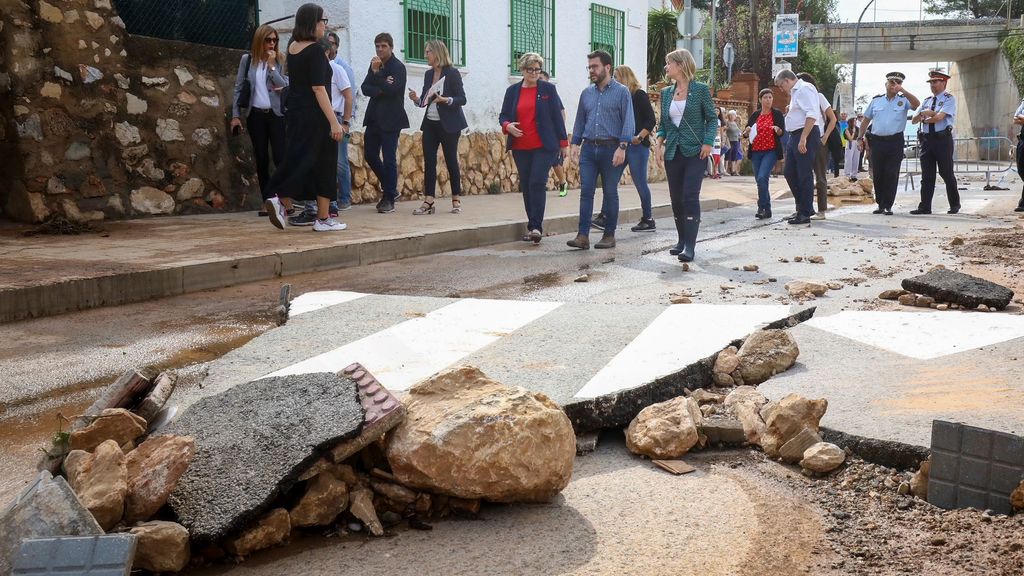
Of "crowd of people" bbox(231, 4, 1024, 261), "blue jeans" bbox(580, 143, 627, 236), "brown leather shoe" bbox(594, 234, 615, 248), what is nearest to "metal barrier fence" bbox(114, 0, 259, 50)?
"crowd of people" bbox(231, 4, 1024, 261)

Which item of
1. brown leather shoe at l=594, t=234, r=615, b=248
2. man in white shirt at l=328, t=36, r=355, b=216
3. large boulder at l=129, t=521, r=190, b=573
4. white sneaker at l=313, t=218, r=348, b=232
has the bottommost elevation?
large boulder at l=129, t=521, r=190, b=573

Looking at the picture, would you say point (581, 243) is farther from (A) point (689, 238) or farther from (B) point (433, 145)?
(B) point (433, 145)

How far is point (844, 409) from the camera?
310cm

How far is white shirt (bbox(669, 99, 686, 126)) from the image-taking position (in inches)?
299

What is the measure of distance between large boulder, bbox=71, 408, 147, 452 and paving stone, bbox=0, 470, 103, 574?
457 millimetres

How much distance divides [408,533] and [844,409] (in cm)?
154

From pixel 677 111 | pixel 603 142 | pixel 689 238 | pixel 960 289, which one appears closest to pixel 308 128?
pixel 603 142

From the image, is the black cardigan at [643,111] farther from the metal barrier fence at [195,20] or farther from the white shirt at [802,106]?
the metal barrier fence at [195,20]

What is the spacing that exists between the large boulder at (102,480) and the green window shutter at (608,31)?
16.9m

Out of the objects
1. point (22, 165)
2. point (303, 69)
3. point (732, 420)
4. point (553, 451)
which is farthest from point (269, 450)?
point (22, 165)

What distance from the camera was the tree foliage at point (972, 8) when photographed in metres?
56.0

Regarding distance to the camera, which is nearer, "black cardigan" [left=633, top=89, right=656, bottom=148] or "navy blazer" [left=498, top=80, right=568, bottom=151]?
"navy blazer" [left=498, top=80, right=568, bottom=151]

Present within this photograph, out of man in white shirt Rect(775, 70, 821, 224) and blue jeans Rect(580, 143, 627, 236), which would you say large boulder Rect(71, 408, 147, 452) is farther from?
man in white shirt Rect(775, 70, 821, 224)

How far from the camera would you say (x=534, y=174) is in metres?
Result: 8.89
